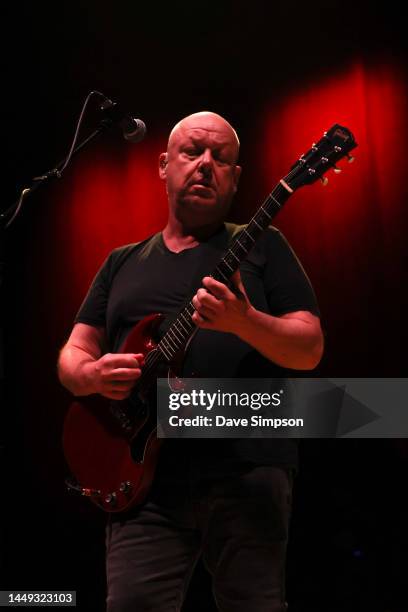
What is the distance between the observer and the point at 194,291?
155 cm

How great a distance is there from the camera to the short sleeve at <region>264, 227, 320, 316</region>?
1.48 metres

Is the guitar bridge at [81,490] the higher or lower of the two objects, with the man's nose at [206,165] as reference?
lower

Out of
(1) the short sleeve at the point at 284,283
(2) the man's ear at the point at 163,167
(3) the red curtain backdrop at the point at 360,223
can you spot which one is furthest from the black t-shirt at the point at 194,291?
(3) the red curtain backdrop at the point at 360,223

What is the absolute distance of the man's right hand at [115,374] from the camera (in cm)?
146

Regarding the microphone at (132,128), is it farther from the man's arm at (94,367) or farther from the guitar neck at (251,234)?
the man's arm at (94,367)

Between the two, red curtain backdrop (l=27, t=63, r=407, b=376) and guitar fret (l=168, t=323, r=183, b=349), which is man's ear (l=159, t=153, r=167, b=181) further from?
red curtain backdrop (l=27, t=63, r=407, b=376)

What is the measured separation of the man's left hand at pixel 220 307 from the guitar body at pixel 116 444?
27 centimetres

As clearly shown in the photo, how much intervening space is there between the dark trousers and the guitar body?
0.14 ft

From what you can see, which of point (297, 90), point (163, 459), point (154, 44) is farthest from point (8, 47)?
point (163, 459)

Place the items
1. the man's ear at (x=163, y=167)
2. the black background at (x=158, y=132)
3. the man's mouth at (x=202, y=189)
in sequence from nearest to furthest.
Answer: the man's mouth at (x=202, y=189) < the man's ear at (x=163, y=167) < the black background at (x=158, y=132)

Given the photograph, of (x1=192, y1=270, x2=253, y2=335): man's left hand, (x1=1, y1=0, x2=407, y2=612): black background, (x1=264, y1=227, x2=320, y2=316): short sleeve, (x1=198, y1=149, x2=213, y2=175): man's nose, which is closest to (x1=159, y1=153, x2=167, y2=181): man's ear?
(x1=198, y1=149, x2=213, y2=175): man's nose

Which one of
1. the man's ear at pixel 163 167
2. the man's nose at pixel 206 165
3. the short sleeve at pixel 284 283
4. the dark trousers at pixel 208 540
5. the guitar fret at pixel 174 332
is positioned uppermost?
the man's ear at pixel 163 167

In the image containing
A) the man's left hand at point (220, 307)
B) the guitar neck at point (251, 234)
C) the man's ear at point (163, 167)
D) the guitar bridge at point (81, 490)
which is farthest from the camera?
the man's ear at point (163, 167)

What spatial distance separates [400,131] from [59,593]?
1928 millimetres
